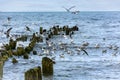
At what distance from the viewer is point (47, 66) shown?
947 inches

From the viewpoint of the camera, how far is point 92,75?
82.4 feet

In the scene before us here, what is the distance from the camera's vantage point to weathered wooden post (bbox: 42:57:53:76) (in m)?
23.5

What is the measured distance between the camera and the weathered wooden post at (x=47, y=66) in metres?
23.5

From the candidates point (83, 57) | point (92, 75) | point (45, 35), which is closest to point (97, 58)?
point (83, 57)

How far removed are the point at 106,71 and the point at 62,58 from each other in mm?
6448

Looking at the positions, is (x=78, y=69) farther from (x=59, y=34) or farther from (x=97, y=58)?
(x=59, y=34)

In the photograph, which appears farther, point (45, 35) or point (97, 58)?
point (45, 35)

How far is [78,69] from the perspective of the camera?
27.4m

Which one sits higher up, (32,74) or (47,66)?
(32,74)

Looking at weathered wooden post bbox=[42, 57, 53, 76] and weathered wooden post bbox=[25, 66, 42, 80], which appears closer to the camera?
weathered wooden post bbox=[25, 66, 42, 80]

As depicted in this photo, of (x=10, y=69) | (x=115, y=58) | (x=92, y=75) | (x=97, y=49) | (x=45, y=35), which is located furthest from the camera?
(x=45, y=35)

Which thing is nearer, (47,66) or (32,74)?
(32,74)

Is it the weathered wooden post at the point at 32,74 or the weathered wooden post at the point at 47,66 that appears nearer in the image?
the weathered wooden post at the point at 32,74

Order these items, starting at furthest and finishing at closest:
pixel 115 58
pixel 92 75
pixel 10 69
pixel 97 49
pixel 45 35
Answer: pixel 45 35
pixel 97 49
pixel 115 58
pixel 10 69
pixel 92 75
